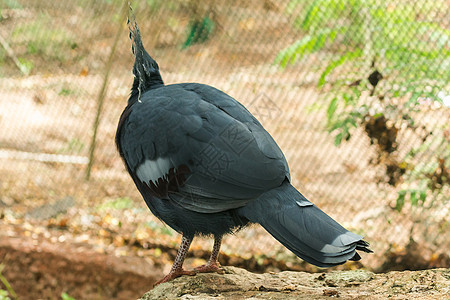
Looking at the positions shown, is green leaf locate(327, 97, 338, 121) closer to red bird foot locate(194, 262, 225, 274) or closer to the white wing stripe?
red bird foot locate(194, 262, 225, 274)

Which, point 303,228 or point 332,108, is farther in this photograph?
point 332,108

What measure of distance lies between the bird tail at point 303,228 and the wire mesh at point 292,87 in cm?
141

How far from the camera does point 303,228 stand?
1.84 m

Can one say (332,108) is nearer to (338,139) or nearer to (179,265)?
(338,139)

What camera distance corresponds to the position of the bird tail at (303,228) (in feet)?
5.80

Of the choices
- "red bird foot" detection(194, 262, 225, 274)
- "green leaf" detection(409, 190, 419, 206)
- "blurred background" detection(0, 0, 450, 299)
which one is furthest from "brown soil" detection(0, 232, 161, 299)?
"green leaf" detection(409, 190, 419, 206)

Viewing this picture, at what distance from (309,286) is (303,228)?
2.26 feet

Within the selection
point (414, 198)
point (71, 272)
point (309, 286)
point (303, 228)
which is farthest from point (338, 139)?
point (71, 272)

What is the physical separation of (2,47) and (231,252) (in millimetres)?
2661

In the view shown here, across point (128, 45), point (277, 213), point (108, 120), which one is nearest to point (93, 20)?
point (128, 45)

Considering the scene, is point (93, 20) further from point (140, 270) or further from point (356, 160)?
point (356, 160)

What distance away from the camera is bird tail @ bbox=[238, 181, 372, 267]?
1767mm

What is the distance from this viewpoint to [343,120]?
10.9ft

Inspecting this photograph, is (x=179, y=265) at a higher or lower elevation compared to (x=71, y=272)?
higher
